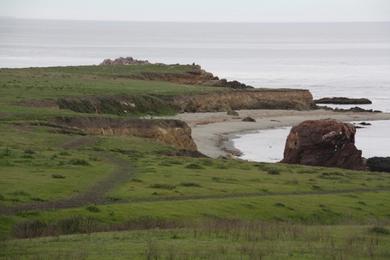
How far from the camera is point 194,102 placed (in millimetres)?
115250

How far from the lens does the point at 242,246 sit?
80.5 feet

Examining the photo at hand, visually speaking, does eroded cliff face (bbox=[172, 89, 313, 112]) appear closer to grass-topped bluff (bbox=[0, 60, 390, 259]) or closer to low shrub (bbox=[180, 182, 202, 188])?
grass-topped bluff (bbox=[0, 60, 390, 259])

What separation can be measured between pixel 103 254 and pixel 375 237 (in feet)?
31.3

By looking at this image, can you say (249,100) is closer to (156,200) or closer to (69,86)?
(69,86)

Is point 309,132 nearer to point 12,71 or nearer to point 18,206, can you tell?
point 18,206

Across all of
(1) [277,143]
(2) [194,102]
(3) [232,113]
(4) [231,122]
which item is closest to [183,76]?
(2) [194,102]

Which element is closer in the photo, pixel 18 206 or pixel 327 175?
pixel 18 206

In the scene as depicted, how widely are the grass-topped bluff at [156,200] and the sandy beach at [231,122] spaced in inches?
289

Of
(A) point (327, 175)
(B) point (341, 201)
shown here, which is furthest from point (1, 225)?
(A) point (327, 175)

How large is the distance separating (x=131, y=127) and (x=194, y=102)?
1730 inches

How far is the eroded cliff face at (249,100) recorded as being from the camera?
11609 centimetres

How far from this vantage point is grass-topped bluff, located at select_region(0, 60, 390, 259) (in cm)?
2481

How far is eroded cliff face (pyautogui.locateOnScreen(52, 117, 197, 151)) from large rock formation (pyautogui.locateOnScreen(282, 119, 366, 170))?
1059 centimetres

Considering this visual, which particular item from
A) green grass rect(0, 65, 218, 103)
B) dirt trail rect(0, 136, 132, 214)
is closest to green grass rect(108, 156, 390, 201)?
dirt trail rect(0, 136, 132, 214)
